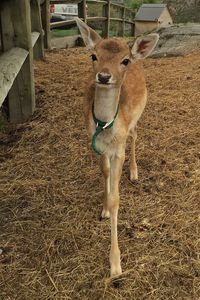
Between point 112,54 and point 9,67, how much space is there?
1547mm

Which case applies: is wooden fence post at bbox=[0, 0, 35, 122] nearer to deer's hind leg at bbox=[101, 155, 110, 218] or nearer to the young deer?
the young deer

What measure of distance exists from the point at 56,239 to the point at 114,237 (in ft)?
1.60

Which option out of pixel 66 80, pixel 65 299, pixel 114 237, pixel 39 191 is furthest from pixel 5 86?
pixel 66 80

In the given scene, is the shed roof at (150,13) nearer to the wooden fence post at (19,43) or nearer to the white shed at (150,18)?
the white shed at (150,18)

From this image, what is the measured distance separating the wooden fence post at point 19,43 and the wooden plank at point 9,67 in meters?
0.21

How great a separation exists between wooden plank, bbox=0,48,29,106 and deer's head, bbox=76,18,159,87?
89cm

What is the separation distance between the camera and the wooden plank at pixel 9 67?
3.71 meters

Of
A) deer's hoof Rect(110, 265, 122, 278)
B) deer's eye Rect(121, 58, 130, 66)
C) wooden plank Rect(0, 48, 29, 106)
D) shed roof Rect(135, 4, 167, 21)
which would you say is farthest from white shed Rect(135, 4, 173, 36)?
deer's hoof Rect(110, 265, 122, 278)

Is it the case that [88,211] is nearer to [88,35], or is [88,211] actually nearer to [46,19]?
[88,35]

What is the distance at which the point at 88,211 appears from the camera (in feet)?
12.1

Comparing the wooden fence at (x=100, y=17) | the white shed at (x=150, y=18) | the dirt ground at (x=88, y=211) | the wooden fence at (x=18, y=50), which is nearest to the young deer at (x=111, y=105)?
the dirt ground at (x=88, y=211)

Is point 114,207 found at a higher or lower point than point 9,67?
lower

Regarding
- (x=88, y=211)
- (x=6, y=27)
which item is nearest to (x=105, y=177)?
(x=88, y=211)

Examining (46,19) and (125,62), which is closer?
(125,62)
